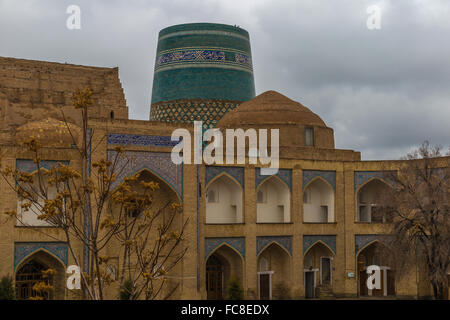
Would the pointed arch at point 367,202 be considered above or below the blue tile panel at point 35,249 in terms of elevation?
above

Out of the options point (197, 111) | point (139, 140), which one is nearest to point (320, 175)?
point (197, 111)

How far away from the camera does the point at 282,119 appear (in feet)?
84.9

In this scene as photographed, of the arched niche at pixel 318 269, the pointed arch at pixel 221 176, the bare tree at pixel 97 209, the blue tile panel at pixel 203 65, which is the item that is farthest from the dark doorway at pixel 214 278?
the bare tree at pixel 97 209

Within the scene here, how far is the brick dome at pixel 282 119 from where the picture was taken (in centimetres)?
2545

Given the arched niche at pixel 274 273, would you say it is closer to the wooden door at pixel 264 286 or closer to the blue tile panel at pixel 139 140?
the wooden door at pixel 264 286

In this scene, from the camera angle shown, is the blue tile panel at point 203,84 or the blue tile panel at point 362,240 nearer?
the blue tile panel at point 362,240

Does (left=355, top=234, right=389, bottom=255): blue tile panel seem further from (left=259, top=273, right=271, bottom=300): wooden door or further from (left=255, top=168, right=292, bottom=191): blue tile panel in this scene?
(left=259, top=273, right=271, bottom=300): wooden door

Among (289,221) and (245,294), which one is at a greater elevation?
(289,221)

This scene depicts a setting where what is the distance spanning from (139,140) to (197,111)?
28.7 feet

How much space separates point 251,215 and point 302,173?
2.65 metres

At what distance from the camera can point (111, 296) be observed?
63.7 feet

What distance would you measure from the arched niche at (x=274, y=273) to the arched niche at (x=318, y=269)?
3.67 ft
